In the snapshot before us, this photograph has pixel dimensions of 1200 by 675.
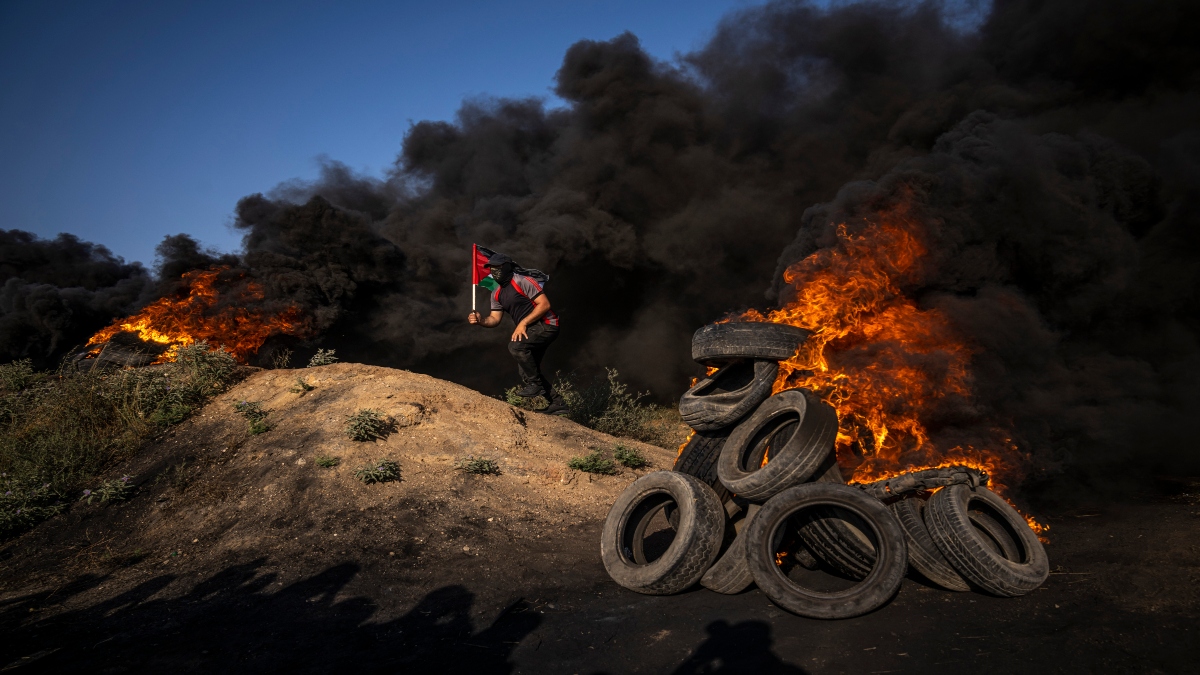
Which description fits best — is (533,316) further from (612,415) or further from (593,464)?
(612,415)

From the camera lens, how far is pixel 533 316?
9352 millimetres

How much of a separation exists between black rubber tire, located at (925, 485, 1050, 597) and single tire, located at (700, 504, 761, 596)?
58.3 inches

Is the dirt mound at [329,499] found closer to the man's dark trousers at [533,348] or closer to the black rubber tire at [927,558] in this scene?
the man's dark trousers at [533,348]

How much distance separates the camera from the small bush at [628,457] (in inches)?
370

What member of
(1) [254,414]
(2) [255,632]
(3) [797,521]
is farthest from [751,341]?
(1) [254,414]

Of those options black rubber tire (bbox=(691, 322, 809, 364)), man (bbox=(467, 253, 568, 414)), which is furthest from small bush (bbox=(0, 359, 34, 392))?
black rubber tire (bbox=(691, 322, 809, 364))

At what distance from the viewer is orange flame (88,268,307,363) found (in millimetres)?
12000

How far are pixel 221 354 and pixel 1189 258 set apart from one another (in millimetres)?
17018

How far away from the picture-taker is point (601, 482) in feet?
28.2

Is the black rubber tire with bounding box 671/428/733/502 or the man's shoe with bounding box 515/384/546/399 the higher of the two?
the man's shoe with bounding box 515/384/546/399

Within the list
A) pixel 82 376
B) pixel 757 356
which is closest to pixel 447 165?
pixel 82 376

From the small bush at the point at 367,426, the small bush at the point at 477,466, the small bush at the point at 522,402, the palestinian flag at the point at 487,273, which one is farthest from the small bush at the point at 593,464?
the palestinian flag at the point at 487,273

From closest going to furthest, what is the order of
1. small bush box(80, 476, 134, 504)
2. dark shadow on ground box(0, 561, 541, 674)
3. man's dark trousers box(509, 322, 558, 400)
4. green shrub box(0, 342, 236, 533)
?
dark shadow on ground box(0, 561, 541, 674)
small bush box(80, 476, 134, 504)
green shrub box(0, 342, 236, 533)
man's dark trousers box(509, 322, 558, 400)

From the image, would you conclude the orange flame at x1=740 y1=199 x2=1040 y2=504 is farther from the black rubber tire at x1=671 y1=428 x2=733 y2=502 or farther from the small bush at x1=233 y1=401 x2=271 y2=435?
the small bush at x1=233 y1=401 x2=271 y2=435
